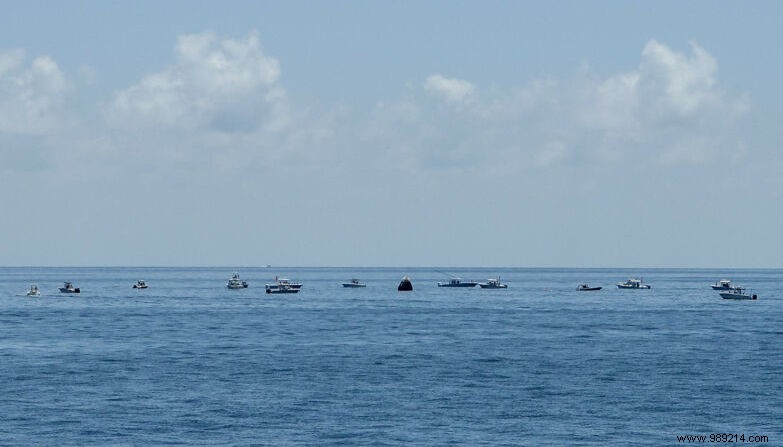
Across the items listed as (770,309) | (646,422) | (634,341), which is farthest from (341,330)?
(770,309)

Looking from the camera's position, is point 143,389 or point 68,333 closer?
point 143,389

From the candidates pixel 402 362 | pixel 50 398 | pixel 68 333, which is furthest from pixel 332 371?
pixel 68 333

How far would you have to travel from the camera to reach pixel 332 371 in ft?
293

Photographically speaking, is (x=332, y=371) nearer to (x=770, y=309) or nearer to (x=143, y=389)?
(x=143, y=389)

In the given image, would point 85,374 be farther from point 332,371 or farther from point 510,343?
point 510,343

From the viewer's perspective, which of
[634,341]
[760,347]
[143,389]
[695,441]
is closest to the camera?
[695,441]

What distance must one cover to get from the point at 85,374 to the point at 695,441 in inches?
1930

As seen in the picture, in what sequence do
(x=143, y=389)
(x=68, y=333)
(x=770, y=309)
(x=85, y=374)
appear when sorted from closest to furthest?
(x=143, y=389), (x=85, y=374), (x=68, y=333), (x=770, y=309)

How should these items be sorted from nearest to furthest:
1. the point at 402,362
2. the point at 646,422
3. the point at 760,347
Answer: the point at 646,422, the point at 402,362, the point at 760,347

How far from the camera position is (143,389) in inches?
3076

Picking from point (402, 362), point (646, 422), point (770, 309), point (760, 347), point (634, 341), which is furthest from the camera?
point (770, 309)

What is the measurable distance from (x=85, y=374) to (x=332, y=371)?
19561mm

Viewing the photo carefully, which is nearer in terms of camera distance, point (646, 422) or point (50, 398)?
point (646, 422)

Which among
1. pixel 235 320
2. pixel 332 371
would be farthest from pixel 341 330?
pixel 332 371
